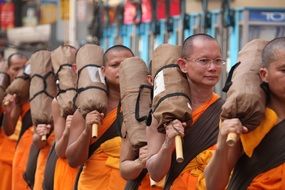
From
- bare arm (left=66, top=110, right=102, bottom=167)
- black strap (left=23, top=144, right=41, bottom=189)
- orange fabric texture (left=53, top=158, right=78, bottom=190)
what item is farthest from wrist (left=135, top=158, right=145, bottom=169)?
black strap (left=23, top=144, right=41, bottom=189)

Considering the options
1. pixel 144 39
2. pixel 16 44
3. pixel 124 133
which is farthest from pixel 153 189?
Answer: pixel 16 44

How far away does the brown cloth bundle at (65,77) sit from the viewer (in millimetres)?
7676

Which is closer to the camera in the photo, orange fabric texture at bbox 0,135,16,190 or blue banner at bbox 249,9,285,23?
orange fabric texture at bbox 0,135,16,190

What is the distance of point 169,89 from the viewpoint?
5.63 m

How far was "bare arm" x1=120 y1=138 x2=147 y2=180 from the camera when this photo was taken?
241 inches

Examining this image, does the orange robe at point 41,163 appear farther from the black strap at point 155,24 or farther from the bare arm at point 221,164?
the black strap at point 155,24

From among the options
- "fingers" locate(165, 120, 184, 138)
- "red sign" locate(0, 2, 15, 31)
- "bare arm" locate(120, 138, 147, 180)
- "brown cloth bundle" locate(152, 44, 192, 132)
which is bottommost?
"red sign" locate(0, 2, 15, 31)

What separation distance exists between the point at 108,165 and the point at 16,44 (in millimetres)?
21793

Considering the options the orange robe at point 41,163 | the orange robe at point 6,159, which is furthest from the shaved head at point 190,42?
the orange robe at point 6,159

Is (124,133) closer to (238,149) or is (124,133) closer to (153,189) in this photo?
→ (153,189)

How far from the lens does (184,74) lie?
580 cm

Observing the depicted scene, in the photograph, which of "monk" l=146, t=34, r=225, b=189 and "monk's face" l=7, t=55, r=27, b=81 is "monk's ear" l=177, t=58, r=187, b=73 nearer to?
"monk" l=146, t=34, r=225, b=189

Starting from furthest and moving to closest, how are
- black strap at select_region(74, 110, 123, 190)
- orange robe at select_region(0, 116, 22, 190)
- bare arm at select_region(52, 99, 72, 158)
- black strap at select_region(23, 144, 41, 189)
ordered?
orange robe at select_region(0, 116, 22, 190) → black strap at select_region(23, 144, 41, 189) → bare arm at select_region(52, 99, 72, 158) → black strap at select_region(74, 110, 123, 190)

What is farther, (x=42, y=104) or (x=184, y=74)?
(x=42, y=104)
